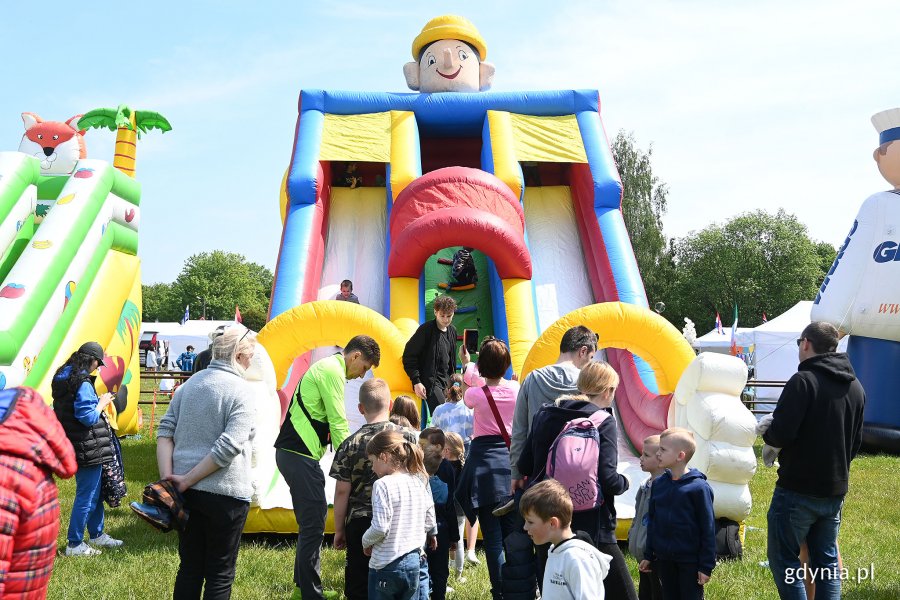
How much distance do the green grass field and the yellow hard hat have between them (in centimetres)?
718

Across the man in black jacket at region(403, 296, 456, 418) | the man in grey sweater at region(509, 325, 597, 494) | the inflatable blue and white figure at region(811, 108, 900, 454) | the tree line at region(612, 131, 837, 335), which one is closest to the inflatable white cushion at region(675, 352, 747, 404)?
the man in black jacket at region(403, 296, 456, 418)

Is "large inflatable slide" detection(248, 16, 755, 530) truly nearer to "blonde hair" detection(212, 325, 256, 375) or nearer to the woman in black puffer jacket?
the woman in black puffer jacket

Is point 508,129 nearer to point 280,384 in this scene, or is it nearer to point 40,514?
point 280,384

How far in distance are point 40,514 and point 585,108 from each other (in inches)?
333

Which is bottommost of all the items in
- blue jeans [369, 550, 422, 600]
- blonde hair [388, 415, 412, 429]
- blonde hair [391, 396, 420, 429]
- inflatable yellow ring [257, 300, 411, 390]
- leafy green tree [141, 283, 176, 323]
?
blue jeans [369, 550, 422, 600]

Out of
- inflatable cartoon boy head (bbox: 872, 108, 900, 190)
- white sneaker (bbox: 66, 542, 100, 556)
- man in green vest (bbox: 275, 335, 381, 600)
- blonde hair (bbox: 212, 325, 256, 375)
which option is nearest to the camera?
blonde hair (bbox: 212, 325, 256, 375)

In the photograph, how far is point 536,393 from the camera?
342cm

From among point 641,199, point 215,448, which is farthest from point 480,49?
point 641,199

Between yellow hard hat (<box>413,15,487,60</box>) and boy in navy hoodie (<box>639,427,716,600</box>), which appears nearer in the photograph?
boy in navy hoodie (<box>639,427,716,600</box>)

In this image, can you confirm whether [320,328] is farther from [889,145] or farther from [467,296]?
[889,145]

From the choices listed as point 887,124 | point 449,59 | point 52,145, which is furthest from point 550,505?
point 52,145

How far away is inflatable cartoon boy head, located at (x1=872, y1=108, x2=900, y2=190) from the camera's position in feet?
29.9

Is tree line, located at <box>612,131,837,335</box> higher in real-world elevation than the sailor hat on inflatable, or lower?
higher

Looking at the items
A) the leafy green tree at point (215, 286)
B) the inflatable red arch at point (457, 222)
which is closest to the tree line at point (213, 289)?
the leafy green tree at point (215, 286)
